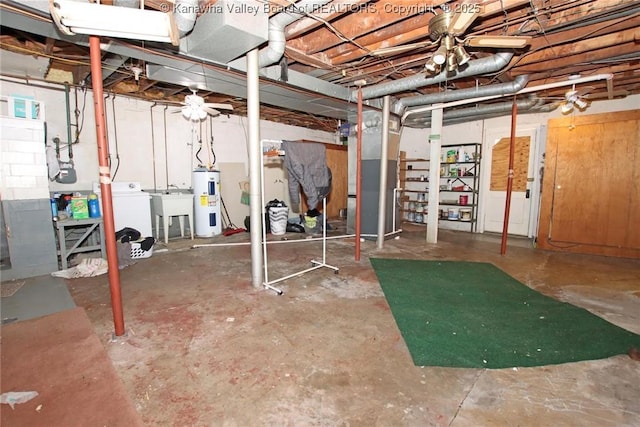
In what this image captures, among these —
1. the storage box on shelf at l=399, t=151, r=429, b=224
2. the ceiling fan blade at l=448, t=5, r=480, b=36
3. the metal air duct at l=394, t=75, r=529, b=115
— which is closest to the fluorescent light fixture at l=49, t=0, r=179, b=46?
the ceiling fan blade at l=448, t=5, r=480, b=36

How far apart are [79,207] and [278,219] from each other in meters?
3.37

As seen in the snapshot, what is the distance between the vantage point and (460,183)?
722 cm

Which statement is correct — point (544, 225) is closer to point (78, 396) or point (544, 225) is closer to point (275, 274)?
point (275, 274)

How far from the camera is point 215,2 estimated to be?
8.45 ft

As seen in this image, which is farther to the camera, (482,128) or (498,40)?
(482,128)

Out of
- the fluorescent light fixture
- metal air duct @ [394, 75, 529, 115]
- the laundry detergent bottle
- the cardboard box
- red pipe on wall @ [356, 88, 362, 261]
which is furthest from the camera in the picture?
metal air duct @ [394, 75, 529, 115]

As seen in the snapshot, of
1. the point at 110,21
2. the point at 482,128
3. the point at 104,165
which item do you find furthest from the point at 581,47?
the point at 104,165

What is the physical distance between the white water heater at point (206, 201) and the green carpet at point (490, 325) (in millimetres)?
3773

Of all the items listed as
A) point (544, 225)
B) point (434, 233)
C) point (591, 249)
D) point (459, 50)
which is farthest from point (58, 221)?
point (591, 249)

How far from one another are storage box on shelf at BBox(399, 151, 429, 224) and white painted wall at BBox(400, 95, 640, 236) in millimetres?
341

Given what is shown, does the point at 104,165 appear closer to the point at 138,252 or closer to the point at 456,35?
the point at 138,252

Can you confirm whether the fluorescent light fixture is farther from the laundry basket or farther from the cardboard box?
the laundry basket

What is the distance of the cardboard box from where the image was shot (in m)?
3.79

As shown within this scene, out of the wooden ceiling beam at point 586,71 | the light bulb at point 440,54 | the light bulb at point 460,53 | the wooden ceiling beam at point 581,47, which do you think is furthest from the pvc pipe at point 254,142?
the wooden ceiling beam at point 586,71
